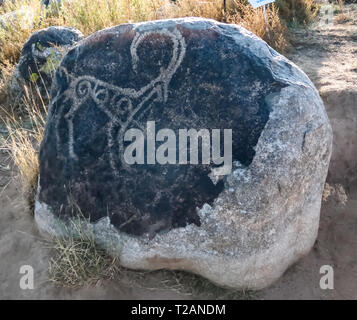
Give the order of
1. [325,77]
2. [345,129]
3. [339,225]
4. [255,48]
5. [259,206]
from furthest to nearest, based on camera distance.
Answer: [325,77], [345,129], [339,225], [255,48], [259,206]

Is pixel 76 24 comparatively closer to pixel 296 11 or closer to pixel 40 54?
pixel 40 54

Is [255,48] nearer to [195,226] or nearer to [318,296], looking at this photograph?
[195,226]

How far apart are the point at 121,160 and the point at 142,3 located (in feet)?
11.3

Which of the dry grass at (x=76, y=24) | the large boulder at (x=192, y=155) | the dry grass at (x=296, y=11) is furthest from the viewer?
the dry grass at (x=296, y=11)

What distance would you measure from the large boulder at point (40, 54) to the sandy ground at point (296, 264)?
1.01 meters

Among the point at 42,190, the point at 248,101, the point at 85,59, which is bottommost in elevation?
the point at 42,190

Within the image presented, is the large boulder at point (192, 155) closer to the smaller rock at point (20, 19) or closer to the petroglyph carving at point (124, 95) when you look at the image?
the petroglyph carving at point (124, 95)

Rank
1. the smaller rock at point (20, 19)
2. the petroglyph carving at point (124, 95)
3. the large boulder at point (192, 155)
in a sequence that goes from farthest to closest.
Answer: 1. the smaller rock at point (20, 19)
2. the petroglyph carving at point (124, 95)
3. the large boulder at point (192, 155)

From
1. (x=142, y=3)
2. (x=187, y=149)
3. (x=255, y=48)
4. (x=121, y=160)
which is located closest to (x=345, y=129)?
(x=255, y=48)

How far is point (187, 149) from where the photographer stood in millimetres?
2496

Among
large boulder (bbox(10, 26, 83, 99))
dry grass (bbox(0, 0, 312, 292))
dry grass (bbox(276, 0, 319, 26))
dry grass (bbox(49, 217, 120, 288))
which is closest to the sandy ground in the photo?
dry grass (bbox(49, 217, 120, 288))

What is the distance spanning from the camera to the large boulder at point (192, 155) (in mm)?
2395

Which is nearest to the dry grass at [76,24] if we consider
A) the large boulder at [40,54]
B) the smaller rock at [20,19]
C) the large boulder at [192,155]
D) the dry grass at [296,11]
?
the smaller rock at [20,19]

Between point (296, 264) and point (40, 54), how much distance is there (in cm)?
336
